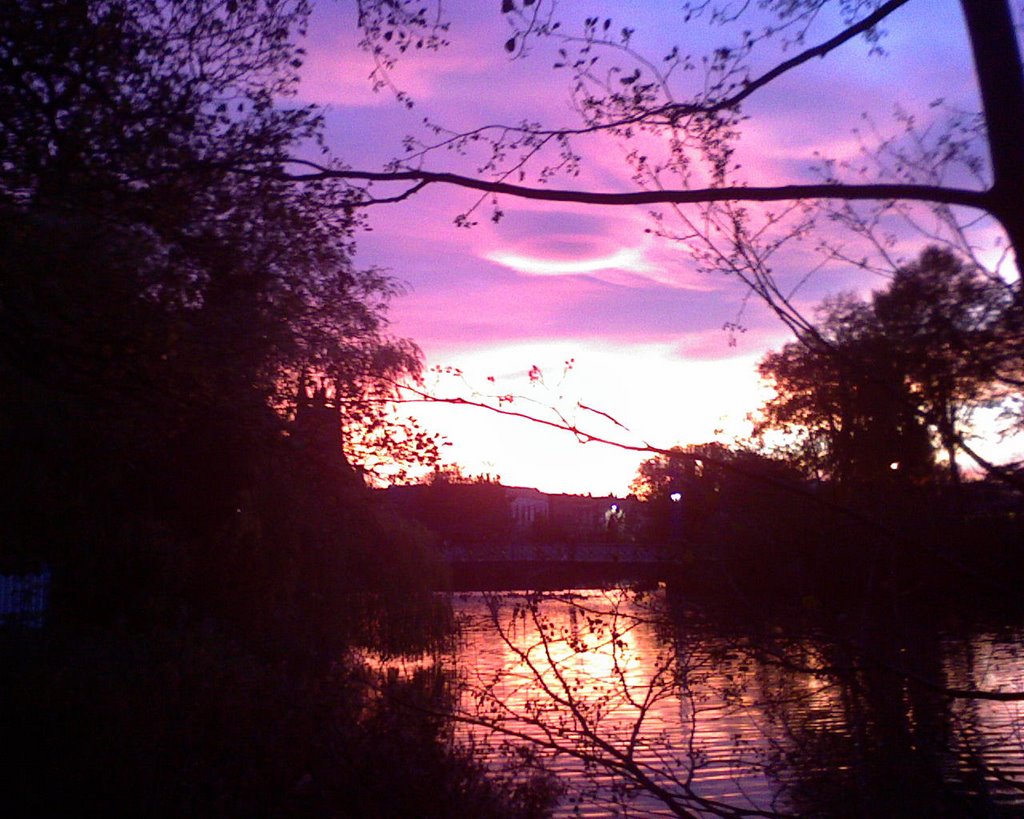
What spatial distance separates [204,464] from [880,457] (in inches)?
522

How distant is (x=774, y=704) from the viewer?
643cm

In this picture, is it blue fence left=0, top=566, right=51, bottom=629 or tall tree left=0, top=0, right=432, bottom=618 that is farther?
blue fence left=0, top=566, right=51, bottom=629

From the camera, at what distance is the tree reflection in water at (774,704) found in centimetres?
510

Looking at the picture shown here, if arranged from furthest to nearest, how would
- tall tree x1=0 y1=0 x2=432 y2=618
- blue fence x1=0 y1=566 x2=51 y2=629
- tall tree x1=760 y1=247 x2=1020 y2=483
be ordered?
blue fence x1=0 y1=566 x2=51 y2=629 < tall tree x1=0 y1=0 x2=432 y2=618 < tall tree x1=760 y1=247 x2=1020 y2=483

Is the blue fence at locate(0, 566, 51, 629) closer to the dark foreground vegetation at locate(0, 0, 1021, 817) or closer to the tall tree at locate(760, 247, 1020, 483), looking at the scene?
the dark foreground vegetation at locate(0, 0, 1021, 817)

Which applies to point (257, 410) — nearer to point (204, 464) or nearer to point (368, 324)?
point (368, 324)

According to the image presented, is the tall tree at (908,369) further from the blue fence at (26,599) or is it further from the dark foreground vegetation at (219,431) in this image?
the blue fence at (26,599)

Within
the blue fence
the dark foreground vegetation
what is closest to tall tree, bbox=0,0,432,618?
the dark foreground vegetation

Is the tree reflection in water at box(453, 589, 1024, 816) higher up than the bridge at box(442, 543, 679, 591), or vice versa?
the bridge at box(442, 543, 679, 591)

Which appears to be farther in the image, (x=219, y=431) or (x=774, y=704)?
(x=219, y=431)

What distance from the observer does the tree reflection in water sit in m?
5.10

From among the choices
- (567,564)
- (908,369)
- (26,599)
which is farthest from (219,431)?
(26,599)

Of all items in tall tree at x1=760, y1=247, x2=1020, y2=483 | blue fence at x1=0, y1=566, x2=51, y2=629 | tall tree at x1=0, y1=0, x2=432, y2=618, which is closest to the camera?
tall tree at x1=760, y1=247, x2=1020, y2=483

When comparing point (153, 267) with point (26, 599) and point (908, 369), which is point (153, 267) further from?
point (26, 599)
